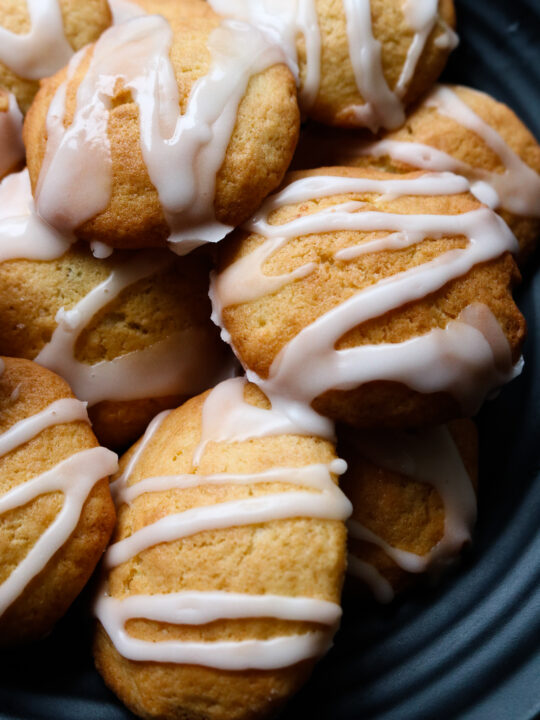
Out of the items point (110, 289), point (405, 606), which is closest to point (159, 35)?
point (110, 289)

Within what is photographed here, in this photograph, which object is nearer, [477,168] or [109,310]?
[109,310]

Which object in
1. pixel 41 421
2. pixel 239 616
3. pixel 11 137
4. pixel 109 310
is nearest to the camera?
pixel 239 616

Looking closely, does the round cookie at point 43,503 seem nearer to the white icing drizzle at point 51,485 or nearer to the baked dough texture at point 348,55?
the white icing drizzle at point 51,485

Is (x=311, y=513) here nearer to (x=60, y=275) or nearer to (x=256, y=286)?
(x=256, y=286)

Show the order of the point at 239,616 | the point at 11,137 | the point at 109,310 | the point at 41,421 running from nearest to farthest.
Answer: the point at 239,616, the point at 41,421, the point at 109,310, the point at 11,137

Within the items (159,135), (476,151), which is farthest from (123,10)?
(476,151)

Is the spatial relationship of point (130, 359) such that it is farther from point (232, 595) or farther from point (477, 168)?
point (477, 168)

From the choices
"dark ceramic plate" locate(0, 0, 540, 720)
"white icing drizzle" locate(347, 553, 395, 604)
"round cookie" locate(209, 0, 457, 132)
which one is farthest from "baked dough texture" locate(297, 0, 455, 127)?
"white icing drizzle" locate(347, 553, 395, 604)

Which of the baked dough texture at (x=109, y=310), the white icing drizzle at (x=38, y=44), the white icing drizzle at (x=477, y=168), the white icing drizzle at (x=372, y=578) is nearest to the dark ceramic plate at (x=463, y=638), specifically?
the white icing drizzle at (x=372, y=578)
